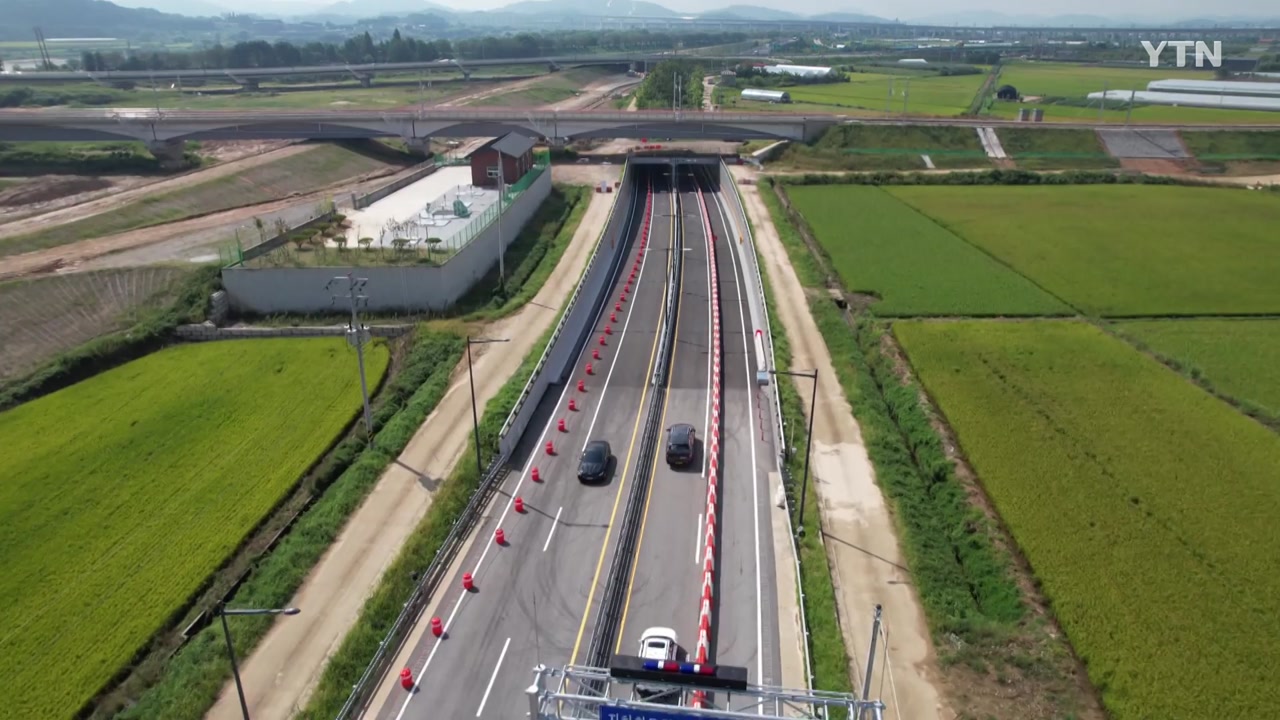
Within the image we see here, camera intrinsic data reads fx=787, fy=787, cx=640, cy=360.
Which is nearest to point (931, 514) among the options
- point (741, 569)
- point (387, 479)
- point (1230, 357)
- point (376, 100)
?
point (741, 569)

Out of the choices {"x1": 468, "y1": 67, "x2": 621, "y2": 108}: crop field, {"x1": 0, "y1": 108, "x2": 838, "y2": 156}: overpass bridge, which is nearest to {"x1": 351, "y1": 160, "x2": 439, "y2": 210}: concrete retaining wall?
{"x1": 0, "y1": 108, "x2": 838, "y2": 156}: overpass bridge

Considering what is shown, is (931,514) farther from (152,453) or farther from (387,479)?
(152,453)

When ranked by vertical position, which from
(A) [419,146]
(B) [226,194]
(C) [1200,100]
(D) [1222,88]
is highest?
(D) [1222,88]

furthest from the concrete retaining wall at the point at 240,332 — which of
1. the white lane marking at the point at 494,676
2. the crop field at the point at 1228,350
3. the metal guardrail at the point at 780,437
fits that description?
the crop field at the point at 1228,350

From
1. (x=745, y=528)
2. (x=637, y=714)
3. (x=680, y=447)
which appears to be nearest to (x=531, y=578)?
(x=745, y=528)

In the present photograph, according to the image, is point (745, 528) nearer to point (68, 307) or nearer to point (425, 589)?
point (425, 589)

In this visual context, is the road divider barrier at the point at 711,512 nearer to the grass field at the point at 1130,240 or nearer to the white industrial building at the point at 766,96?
the grass field at the point at 1130,240
